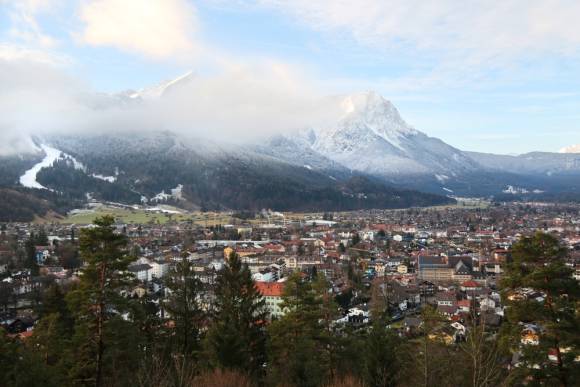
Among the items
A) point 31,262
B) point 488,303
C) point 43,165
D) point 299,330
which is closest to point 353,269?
point 488,303

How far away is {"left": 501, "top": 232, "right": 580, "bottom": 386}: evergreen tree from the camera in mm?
9648

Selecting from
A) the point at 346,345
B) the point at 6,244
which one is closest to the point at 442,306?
the point at 346,345

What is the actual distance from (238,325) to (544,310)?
9373 millimetres

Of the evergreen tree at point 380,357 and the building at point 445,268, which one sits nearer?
the evergreen tree at point 380,357

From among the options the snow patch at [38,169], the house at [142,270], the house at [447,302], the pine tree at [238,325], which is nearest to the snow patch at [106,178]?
the snow patch at [38,169]

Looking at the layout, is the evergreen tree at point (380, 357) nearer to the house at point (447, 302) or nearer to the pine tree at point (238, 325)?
the pine tree at point (238, 325)

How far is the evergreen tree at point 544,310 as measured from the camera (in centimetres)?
965

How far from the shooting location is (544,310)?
9.94m

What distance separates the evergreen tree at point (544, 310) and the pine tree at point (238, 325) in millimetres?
7200

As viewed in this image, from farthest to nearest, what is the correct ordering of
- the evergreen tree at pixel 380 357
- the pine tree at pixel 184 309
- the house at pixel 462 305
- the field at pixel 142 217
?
1. the field at pixel 142 217
2. the house at pixel 462 305
3. the pine tree at pixel 184 309
4. the evergreen tree at pixel 380 357

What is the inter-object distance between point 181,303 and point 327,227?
7756cm

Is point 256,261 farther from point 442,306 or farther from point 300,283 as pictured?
point 300,283

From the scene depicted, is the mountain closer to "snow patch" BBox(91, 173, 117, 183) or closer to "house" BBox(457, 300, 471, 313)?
"snow patch" BBox(91, 173, 117, 183)

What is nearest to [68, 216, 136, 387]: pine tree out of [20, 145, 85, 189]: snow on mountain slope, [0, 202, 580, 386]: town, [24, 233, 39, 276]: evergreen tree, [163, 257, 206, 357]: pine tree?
[0, 202, 580, 386]: town
